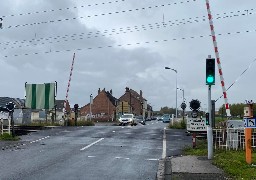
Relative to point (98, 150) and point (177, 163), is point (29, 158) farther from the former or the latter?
point (177, 163)

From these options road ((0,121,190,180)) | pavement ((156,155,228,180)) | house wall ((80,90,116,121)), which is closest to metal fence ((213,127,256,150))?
road ((0,121,190,180))

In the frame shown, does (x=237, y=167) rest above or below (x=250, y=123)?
below

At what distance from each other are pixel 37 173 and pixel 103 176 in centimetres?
177

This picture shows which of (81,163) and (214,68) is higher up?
(214,68)

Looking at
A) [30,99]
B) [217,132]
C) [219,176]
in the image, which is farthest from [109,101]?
[219,176]

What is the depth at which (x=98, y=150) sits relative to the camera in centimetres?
1762

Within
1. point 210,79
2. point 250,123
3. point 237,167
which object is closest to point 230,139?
point 210,79

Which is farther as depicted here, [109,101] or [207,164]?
[109,101]

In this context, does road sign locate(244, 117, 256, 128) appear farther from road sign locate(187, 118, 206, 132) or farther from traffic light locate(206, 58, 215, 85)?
road sign locate(187, 118, 206, 132)

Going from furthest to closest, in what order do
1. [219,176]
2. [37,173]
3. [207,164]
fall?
[207,164], [37,173], [219,176]

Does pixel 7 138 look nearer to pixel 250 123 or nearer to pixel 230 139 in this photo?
pixel 230 139

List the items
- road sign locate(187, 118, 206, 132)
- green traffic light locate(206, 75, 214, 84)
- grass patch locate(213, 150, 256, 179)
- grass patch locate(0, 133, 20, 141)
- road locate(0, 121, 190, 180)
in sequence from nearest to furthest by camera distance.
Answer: grass patch locate(213, 150, 256, 179)
road locate(0, 121, 190, 180)
green traffic light locate(206, 75, 214, 84)
road sign locate(187, 118, 206, 132)
grass patch locate(0, 133, 20, 141)

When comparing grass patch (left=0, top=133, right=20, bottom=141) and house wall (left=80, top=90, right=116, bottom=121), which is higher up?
house wall (left=80, top=90, right=116, bottom=121)

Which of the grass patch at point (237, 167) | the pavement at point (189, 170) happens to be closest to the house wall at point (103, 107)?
the pavement at point (189, 170)
